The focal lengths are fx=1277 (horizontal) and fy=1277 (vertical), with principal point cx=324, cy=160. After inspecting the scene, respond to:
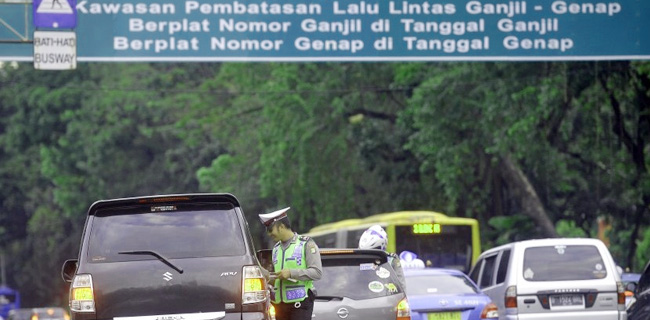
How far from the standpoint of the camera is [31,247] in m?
61.5

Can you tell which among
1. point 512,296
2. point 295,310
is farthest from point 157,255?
point 512,296

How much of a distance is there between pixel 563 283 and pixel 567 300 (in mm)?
224

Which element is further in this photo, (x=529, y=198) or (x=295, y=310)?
(x=529, y=198)

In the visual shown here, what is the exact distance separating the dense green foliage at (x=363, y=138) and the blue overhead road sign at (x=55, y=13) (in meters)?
11.7

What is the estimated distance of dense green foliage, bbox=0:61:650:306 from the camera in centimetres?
2905

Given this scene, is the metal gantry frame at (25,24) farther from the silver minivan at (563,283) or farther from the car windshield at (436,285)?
the silver minivan at (563,283)

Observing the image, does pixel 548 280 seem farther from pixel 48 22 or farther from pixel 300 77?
pixel 300 77

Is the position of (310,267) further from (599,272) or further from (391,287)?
(599,272)

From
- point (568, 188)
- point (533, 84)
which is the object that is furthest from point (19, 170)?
point (533, 84)

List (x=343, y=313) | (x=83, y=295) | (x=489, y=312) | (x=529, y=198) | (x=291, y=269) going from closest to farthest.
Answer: (x=83, y=295) → (x=291, y=269) → (x=343, y=313) → (x=489, y=312) → (x=529, y=198)

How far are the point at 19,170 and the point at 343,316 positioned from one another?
45092mm

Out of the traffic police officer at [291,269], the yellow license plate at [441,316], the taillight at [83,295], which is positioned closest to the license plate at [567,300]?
the yellow license plate at [441,316]

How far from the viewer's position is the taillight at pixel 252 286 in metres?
9.91

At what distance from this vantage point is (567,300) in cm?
1647
